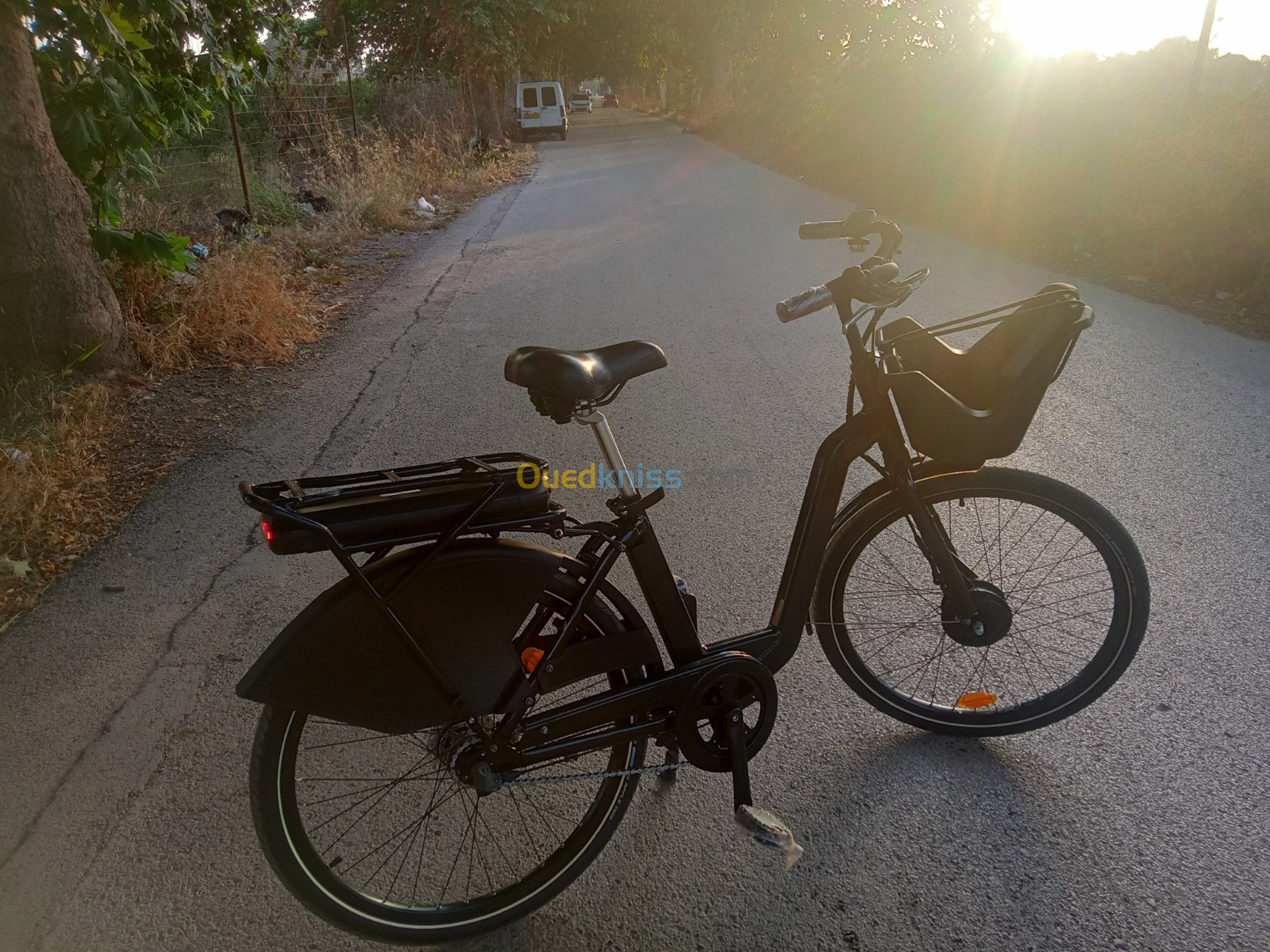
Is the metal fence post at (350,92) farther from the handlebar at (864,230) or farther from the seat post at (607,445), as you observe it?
the seat post at (607,445)

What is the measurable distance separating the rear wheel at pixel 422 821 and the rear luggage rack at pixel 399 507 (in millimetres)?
237

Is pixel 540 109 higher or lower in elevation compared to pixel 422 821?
lower

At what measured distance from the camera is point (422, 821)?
240cm

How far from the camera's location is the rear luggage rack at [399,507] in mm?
1662

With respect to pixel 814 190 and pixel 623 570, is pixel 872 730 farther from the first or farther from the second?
pixel 814 190

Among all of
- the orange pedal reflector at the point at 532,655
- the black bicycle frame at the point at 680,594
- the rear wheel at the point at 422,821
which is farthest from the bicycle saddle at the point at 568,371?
the orange pedal reflector at the point at 532,655

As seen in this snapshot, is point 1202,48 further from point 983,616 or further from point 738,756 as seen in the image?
point 738,756

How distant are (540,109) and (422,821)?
3509cm

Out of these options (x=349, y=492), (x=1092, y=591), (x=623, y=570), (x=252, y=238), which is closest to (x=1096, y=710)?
(x=1092, y=591)

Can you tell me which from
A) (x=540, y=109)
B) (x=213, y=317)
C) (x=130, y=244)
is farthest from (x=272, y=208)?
(x=540, y=109)

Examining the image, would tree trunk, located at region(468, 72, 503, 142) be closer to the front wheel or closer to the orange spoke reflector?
the front wheel

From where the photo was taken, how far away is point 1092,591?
2869mm

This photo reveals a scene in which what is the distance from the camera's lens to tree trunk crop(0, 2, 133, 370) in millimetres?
5105

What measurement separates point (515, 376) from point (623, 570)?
6.29 ft
